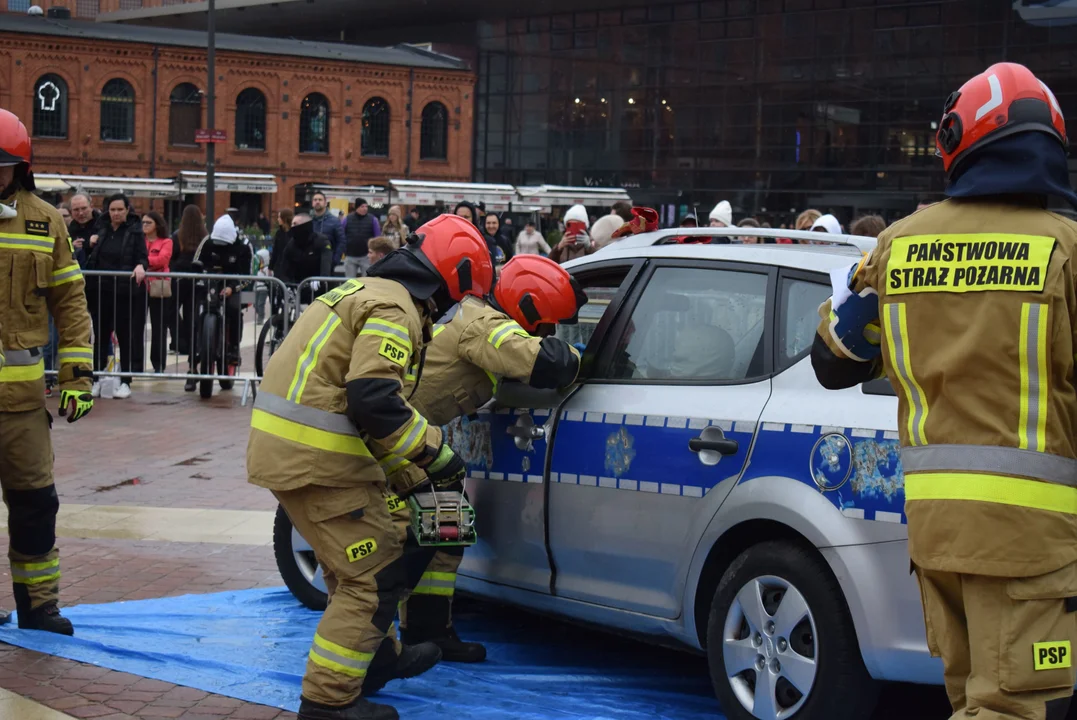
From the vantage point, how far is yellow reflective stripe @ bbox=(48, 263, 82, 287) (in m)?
5.62

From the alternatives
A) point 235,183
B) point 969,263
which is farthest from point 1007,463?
point 235,183

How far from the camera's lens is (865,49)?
48438 mm

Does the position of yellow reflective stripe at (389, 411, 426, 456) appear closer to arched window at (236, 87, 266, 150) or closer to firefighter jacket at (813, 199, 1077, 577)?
firefighter jacket at (813, 199, 1077, 577)

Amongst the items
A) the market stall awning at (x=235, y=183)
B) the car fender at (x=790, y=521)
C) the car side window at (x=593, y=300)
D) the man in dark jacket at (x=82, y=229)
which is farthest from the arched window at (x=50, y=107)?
the car fender at (x=790, y=521)

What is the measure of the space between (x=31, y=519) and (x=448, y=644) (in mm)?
1814

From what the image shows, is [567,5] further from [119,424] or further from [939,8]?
[119,424]

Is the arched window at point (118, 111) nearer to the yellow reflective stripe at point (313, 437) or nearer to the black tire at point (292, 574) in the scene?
the black tire at point (292, 574)

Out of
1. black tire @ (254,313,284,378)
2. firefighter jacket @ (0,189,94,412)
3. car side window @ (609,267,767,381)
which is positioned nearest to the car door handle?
car side window @ (609,267,767,381)

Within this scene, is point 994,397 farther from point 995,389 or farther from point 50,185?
point 50,185

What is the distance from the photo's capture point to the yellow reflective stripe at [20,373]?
544 centimetres

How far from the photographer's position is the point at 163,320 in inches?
550

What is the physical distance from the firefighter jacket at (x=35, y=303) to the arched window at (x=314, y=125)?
2143 inches

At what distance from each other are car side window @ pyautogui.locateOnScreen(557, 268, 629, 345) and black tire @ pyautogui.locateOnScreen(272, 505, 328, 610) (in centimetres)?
161

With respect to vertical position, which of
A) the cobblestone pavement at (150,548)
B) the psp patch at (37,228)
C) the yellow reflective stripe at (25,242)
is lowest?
the cobblestone pavement at (150,548)
